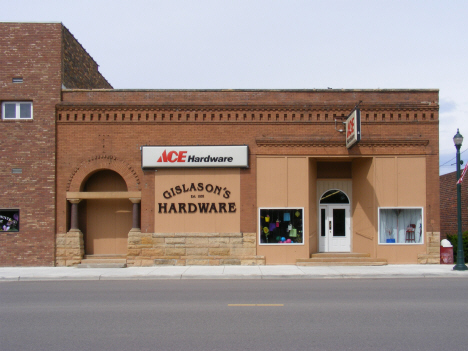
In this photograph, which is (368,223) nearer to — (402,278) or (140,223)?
(402,278)

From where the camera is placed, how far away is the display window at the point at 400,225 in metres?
17.8

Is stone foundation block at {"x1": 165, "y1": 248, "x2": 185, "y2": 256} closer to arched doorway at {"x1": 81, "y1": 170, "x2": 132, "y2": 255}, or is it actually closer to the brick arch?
arched doorway at {"x1": 81, "y1": 170, "x2": 132, "y2": 255}

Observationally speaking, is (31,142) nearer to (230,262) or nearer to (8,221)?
(8,221)

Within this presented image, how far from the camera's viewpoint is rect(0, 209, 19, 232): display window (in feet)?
56.9

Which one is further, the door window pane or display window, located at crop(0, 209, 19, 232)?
the door window pane

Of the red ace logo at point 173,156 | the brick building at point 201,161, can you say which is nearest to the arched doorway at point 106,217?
the brick building at point 201,161

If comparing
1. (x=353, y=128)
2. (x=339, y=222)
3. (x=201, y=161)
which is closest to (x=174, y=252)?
(x=201, y=161)

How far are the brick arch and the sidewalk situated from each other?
3290 mm

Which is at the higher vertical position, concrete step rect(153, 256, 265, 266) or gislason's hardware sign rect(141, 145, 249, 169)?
gislason's hardware sign rect(141, 145, 249, 169)

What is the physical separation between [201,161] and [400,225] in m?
8.62

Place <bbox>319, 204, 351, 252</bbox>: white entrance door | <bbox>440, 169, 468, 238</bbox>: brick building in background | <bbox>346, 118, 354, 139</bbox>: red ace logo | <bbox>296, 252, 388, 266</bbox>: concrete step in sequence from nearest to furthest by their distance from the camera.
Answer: <bbox>346, 118, 354, 139</bbox>: red ace logo, <bbox>296, 252, 388, 266</bbox>: concrete step, <bbox>319, 204, 351, 252</bbox>: white entrance door, <bbox>440, 169, 468, 238</bbox>: brick building in background

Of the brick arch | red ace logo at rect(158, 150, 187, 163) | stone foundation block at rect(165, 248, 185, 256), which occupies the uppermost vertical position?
red ace logo at rect(158, 150, 187, 163)

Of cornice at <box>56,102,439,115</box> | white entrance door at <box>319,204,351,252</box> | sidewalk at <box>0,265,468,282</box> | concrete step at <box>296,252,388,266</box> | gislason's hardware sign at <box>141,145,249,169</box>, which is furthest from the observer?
white entrance door at <box>319,204,351,252</box>

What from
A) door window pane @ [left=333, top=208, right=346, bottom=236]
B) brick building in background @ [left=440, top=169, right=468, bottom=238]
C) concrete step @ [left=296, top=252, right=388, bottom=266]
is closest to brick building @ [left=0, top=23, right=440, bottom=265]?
concrete step @ [left=296, top=252, right=388, bottom=266]
